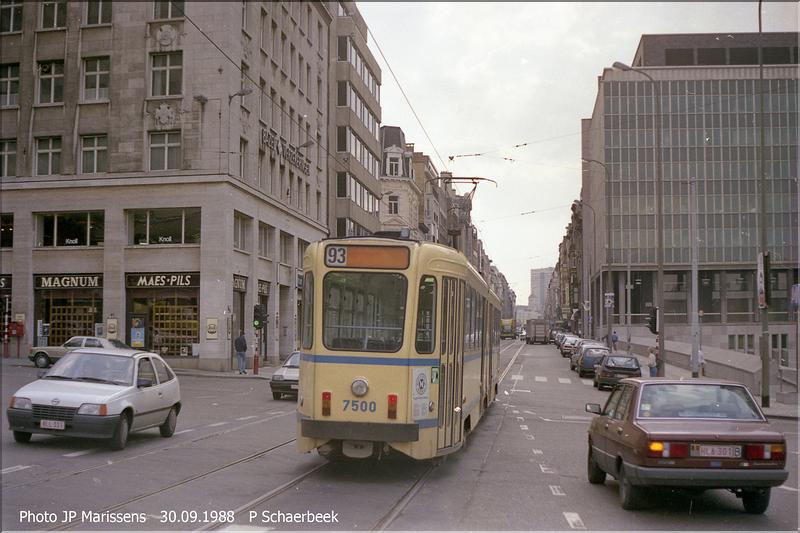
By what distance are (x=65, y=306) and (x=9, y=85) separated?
35.4 feet

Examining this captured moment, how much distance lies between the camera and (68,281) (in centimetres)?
3881

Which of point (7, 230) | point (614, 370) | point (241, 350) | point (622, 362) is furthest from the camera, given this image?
point (7, 230)

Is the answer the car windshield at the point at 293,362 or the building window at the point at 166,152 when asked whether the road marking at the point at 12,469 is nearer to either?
the car windshield at the point at 293,362

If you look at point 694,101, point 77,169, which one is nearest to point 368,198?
point 77,169

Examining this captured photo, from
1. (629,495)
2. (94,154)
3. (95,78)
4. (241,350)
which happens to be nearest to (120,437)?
(629,495)

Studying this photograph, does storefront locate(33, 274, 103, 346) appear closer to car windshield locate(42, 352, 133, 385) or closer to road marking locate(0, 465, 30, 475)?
Result: car windshield locate(42, 352, 133, 385)

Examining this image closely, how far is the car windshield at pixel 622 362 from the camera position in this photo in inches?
1297

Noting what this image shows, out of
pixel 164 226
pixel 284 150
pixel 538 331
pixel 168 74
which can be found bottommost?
pixel 538 331

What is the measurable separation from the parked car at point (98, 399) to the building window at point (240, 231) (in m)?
23.6

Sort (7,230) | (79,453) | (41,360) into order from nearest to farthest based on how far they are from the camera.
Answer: (79,453) → (41,360) → (7,230)

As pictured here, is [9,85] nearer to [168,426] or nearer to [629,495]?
[168,426]

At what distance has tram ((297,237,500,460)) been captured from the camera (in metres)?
11.0

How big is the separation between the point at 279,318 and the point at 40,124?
49.1ft

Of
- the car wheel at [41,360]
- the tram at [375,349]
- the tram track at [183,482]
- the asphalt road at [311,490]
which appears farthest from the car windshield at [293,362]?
the tram at [375,349]
